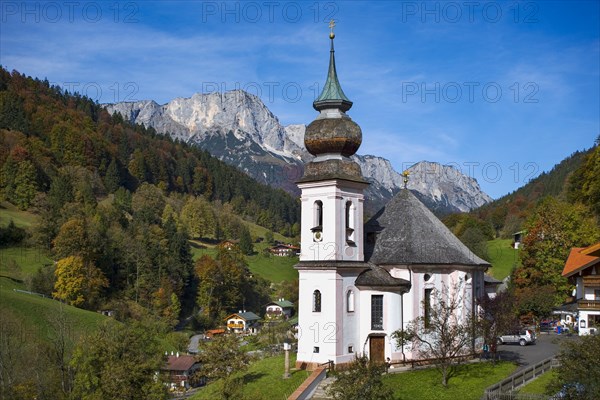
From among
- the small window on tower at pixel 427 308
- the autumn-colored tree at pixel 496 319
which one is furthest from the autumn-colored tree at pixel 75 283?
the autumn-colored tree at pixel 496 319

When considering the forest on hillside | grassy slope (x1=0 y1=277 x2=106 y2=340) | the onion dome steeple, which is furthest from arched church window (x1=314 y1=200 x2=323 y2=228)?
grassy slope (x1=0 y1=277 x2=106 y2=340)

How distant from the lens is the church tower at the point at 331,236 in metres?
35.8

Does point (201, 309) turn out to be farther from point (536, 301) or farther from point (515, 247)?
point (536, 301)

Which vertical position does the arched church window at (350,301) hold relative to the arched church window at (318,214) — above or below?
below

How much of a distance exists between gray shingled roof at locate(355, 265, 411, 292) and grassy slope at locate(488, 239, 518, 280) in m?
52.7

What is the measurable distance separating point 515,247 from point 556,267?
3758 cm

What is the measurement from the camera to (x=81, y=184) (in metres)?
130

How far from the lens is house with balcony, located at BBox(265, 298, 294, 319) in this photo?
106m

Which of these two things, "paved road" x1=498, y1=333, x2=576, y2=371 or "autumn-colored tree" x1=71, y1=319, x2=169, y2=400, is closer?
"autumn-colored tree" x1=71, y1=319, x2=169, y2=400

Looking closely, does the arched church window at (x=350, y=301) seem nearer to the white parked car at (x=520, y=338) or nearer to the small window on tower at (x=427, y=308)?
the small window on tower at (x=427, y=308)

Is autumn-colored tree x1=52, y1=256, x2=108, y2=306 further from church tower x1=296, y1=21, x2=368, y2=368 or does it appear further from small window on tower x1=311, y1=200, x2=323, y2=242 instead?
small window on tower x1=311, y1=200, x2=323, y2=242

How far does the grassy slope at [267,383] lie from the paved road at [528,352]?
12.7 meters

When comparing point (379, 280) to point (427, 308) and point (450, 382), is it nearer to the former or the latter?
point (427, 308)

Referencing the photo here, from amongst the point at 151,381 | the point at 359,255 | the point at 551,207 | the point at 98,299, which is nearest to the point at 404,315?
the point at 359,255
